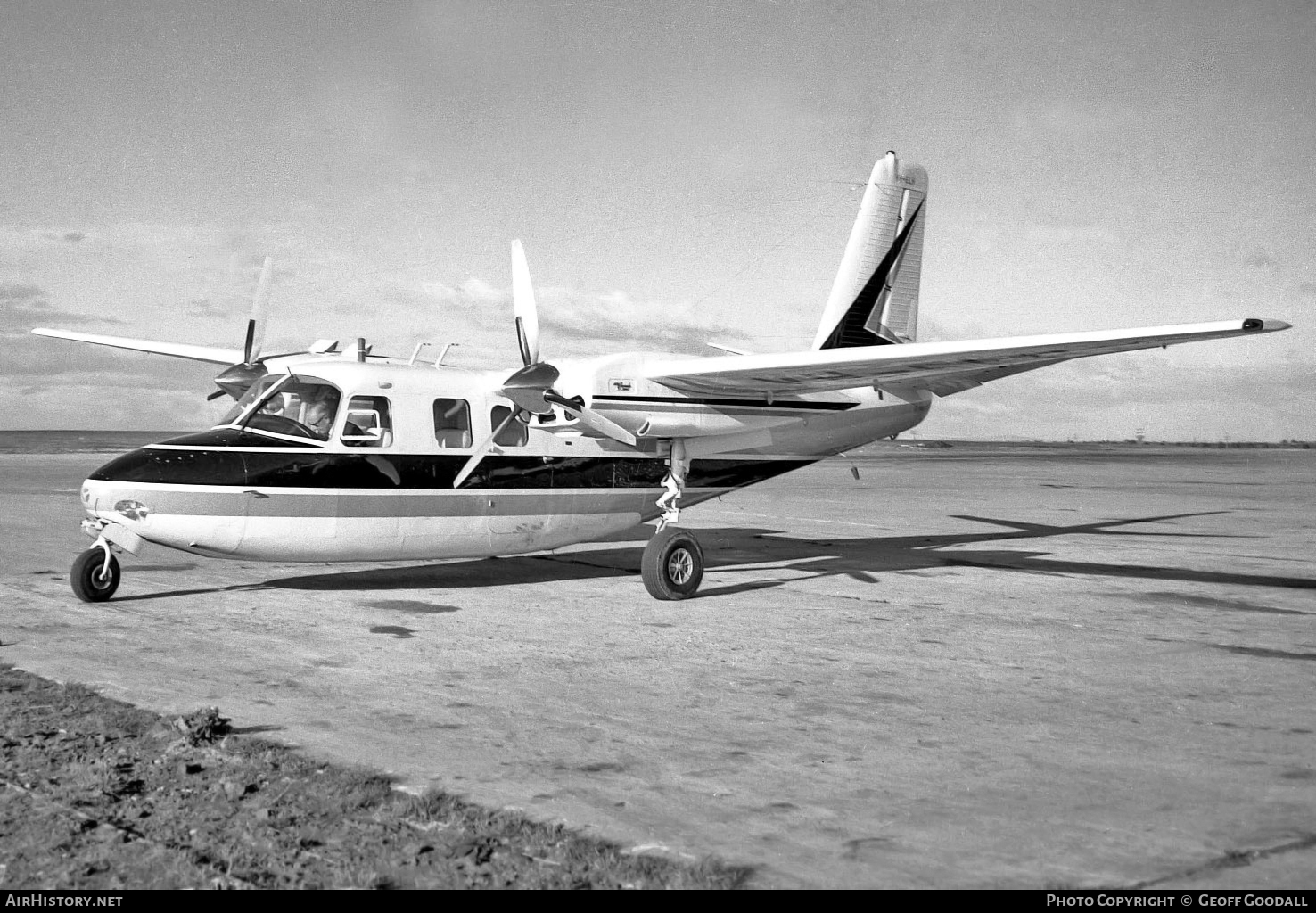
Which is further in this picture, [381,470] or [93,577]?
[381,470]

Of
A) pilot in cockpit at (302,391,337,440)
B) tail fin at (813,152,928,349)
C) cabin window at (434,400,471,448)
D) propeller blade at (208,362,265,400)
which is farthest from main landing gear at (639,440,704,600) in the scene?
propeller blade at (208,362,265,400)

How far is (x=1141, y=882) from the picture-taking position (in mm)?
4914

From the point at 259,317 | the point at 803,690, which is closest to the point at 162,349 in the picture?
the point at 259,317

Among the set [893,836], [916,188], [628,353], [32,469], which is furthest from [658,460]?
[32,469]

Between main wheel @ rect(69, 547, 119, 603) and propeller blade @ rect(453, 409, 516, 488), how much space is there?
404 cm

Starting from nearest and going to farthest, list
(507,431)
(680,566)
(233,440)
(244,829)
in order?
1. (244,829)
2. (233,440)
3. (680,566)
4. (507,431)

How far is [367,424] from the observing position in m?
13.4

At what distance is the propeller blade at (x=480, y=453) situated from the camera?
1395 cm

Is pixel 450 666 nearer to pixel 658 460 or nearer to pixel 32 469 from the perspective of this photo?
pixel 658 460

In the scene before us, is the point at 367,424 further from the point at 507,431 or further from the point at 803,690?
the point at 803,690

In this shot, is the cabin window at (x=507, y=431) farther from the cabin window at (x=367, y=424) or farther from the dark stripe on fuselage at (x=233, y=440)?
the dark stripe on fuselage at (x=233, y=440)

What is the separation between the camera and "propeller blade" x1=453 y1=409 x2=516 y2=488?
45.8 feet

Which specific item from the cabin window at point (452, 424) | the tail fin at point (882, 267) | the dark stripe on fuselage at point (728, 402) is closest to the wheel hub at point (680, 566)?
the dark stripe on fuselage at point (728, 402)

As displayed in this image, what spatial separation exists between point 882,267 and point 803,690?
1060 centimetres
